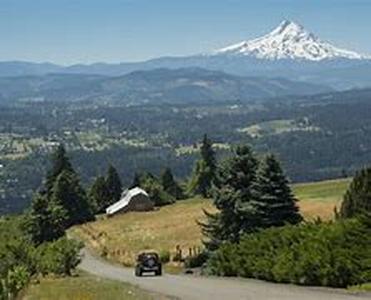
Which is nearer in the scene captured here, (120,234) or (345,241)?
(345,241)

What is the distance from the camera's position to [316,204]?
77875 millimetres

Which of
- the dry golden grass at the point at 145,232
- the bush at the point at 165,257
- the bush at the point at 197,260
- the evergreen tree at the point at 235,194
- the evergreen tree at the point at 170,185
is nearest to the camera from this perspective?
the evergreen tree at the point at 235,194

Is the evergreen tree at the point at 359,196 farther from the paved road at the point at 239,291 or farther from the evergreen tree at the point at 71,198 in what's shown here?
the evergreen tree at the point at 71,198

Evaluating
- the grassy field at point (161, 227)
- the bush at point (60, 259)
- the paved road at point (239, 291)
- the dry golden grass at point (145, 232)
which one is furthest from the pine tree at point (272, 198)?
the dry golden grass at point (145, 232)

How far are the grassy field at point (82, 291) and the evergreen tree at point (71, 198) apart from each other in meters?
60.1

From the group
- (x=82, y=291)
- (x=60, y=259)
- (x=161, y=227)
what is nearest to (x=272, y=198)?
(x=60, y=259)

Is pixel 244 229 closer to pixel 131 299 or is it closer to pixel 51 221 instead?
pixel 131 299

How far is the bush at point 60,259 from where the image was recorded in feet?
148

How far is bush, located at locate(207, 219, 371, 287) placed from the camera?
2733cm

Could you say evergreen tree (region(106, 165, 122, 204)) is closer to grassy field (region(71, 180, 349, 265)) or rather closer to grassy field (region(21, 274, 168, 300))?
grassy field (region(71, 180, 349, 265))

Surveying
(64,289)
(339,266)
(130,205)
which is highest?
(339,266)

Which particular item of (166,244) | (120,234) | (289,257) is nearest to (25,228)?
(120,234)

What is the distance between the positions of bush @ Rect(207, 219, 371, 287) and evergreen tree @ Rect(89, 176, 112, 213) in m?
79.5

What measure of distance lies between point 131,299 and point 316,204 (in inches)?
2025
